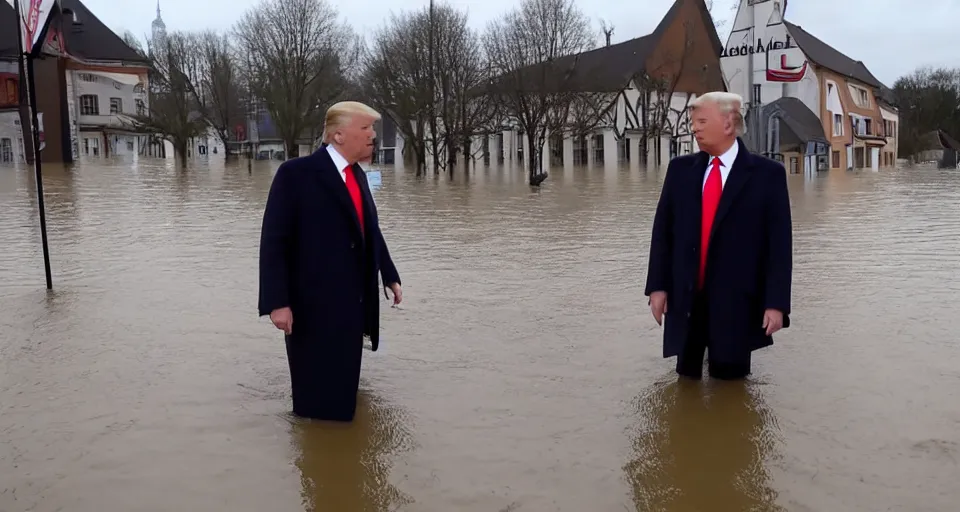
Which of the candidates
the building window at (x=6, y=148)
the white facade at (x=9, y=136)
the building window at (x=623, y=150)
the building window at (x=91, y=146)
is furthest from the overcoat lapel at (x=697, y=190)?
the building window at (x=91, y=146)

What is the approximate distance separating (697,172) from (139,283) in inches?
241

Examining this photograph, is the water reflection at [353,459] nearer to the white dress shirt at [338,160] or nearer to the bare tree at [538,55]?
the white dress shirt at [338,160]

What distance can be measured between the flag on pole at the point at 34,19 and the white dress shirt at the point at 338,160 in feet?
15.3

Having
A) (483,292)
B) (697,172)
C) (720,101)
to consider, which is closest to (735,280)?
(697,172)

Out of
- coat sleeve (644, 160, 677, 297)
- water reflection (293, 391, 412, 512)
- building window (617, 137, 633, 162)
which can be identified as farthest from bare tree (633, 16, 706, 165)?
water reflection (293, 391, 412, 512)

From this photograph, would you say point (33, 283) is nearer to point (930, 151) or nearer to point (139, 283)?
point (139, 283)

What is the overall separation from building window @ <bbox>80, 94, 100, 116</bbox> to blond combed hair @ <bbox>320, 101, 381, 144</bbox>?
6129 cm

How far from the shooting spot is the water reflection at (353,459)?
3.53 m

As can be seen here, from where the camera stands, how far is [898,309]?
713 centimetres

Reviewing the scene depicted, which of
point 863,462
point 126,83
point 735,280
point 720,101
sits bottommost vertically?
point 863,462

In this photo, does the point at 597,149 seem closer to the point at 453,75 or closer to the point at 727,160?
the point at 453,75

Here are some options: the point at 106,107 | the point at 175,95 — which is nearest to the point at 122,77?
the point at 106,107

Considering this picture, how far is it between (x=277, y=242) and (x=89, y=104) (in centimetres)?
6144

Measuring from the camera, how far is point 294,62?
47281mm
